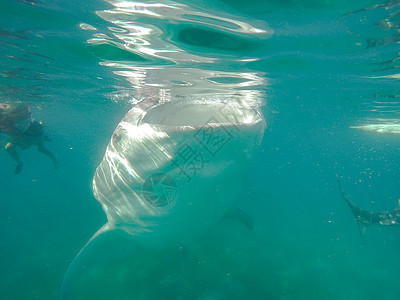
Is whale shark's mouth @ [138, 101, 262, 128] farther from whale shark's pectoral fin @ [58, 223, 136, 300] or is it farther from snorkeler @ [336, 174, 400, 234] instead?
snorkeler @ [336, 174, 400, 234]

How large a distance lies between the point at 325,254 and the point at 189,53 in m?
11.3

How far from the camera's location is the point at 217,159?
117 inches

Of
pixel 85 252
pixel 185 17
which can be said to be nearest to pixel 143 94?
pixel 185 17

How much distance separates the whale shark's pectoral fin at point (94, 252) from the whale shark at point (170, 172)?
0.06ft

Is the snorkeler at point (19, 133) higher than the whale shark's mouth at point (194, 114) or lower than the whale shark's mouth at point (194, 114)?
lower

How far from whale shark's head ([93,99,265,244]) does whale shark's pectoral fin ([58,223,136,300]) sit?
13.8 inches

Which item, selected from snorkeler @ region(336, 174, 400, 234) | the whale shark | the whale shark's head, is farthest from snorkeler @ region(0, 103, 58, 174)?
snorkeler @ region(336, 174, 400, 234)

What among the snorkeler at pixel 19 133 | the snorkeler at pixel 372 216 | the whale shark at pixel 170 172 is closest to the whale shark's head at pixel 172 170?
the whale shark at pixel 170 172

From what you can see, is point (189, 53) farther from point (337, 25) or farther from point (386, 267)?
point (386, 267)

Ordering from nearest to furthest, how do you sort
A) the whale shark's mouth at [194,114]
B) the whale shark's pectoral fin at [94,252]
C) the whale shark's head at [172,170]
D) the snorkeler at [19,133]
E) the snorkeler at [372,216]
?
the whale shark's head at [172,170] < the whale shark's mouth at [194,114] < the whale shark's pectoral fin at [94,252] < the snorkeler at [372,216] < the snorkeler at [19,133]

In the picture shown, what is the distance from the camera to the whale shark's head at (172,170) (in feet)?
9.11

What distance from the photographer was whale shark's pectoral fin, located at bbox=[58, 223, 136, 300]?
4617 millimetres

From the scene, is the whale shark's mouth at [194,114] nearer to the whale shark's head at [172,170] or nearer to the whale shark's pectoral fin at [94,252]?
the whale shark's head at [172,170]

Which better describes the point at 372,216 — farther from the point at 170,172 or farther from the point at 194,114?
the point at 170,172
